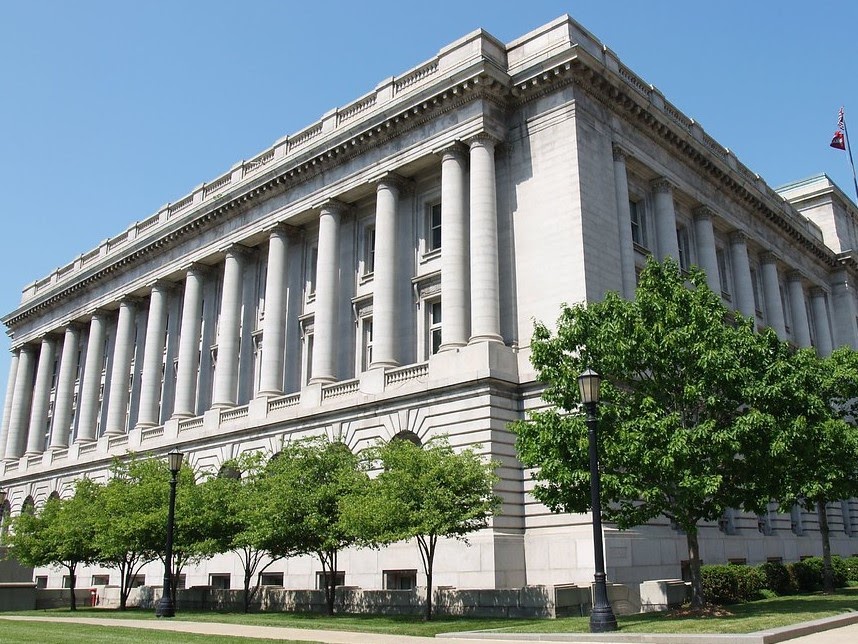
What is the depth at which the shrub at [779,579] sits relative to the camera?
31094 mm

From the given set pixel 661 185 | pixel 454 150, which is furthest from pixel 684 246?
pixel 454 150

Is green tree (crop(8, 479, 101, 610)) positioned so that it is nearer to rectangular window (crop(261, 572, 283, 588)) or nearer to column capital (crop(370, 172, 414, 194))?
rectangular window (crop(261, 572, 283, 588))

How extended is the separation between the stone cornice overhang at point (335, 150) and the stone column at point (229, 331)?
2.97 m

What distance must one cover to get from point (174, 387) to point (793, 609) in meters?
40.7

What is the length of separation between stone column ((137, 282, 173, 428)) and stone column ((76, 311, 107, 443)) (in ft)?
20.2

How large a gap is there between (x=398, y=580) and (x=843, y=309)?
42669 millimetres

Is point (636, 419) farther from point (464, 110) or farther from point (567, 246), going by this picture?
point (464, 110)

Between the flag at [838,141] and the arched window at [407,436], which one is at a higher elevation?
the flag at [838,141]

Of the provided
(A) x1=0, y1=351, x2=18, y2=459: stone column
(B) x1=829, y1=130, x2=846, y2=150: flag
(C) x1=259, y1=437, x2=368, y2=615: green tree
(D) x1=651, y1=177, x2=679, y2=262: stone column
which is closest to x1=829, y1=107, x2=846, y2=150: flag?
(B) x1=829, y1=130, x2=846, y2=150: flag

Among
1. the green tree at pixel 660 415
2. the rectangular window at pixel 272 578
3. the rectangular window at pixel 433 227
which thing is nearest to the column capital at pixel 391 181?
the rectangular window at pixel 433 227

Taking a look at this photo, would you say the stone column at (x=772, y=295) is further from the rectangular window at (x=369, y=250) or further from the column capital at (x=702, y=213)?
the rectangular window at (x=369, y=250)

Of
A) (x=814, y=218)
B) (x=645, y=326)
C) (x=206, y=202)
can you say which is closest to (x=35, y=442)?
(x=206, y=202)

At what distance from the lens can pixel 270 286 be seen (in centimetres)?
4428

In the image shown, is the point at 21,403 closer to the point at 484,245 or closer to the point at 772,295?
the point at 484,245
